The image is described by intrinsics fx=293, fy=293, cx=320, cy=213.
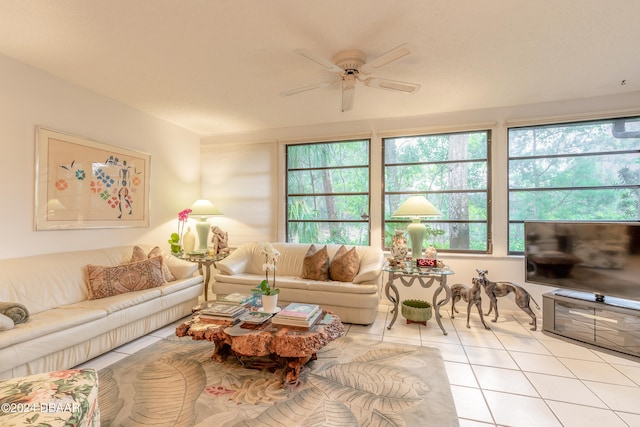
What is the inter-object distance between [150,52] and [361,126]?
2.75 metres

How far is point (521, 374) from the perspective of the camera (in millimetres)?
2271

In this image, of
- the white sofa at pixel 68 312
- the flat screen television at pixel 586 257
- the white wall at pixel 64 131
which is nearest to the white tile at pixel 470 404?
the flat screen television at pixel 586 257

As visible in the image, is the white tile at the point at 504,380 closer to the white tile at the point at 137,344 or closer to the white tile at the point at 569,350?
the white tile at the point at 569,350

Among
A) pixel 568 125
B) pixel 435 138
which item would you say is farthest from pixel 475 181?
pixel 568 125

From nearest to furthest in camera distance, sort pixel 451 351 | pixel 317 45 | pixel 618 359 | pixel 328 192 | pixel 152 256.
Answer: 1. pixel 317 45
2. pixel 618 359
3. pixel 451 351
4. pixel 152 256
5. pixel 328 192

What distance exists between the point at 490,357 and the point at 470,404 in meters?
0.81

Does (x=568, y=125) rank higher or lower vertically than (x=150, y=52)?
lower

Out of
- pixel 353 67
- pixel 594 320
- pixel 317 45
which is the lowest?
pixel 594 320

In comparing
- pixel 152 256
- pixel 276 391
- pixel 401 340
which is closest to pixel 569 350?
pixel 401 340

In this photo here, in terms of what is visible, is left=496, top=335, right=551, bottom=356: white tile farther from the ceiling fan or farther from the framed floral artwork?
the framed floral artwork

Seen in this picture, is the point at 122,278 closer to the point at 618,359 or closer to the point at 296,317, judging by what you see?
the point at 296,317

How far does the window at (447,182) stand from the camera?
3900 millimetres

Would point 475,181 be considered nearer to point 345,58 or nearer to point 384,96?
point 384,96

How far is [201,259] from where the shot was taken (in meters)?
4.00
